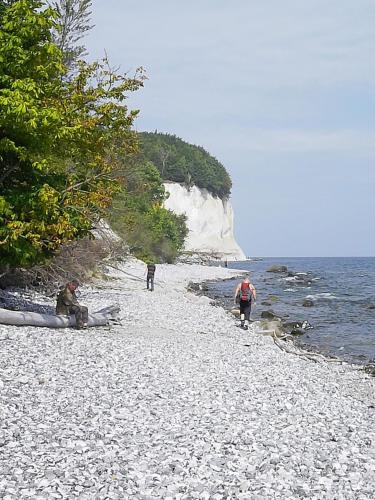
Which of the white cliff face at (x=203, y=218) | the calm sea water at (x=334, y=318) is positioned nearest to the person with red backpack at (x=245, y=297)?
the calm sea water at (x=334, y=318)

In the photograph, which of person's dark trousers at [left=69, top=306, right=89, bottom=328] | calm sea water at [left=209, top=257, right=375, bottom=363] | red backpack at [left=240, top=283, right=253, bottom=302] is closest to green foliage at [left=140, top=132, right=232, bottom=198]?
calm sea water at [left=209, top=257, right=375, bottom=363]

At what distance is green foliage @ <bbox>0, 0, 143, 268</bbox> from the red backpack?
682cm

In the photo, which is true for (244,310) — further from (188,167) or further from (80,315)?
(188,167)

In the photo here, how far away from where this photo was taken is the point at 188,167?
140m

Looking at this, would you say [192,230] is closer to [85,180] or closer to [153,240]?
[153,240]

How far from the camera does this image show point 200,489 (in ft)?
22.7

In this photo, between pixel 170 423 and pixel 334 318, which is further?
pixel 334 318

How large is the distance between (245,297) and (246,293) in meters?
0.26

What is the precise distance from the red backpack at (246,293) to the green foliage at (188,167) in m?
106

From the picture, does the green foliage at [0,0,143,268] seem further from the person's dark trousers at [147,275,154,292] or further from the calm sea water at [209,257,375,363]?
the person's dark trousers at [147,275,154,292]

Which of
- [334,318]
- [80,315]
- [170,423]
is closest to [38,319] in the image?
[80,315]

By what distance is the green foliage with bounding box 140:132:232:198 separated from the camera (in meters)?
135

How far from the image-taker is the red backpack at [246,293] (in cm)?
2233

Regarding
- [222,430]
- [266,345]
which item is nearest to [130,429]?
[222,430]
